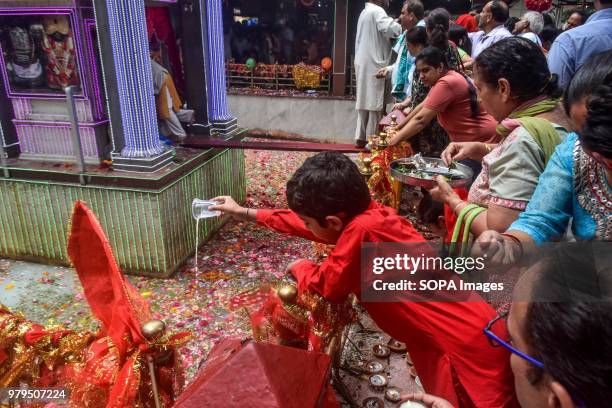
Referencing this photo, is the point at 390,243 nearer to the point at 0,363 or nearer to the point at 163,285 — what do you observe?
the point at 0,363

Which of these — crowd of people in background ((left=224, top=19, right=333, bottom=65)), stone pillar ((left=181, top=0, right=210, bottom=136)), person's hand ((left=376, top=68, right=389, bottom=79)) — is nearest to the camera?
stone pillar ((left=181, top=0, right=210, bottom=136))

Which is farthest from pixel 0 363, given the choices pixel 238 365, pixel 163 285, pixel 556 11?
pixel 556 11

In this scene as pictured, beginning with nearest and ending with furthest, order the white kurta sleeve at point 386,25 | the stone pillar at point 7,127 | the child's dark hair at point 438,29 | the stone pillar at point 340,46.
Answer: the stone pillar at point 7,127 < the child's dark hair at point 438,29 < the white kurta sleeve at point 386,25 < the stone pillar at point 340,46

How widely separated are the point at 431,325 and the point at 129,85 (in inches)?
119

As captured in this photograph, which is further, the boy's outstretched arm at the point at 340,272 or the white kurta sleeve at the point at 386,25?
the white kurta sleeve at the point at 386,25

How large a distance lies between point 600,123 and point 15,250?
4.61 meters

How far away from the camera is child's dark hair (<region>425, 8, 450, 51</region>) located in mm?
4145

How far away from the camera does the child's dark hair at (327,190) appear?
168 cm

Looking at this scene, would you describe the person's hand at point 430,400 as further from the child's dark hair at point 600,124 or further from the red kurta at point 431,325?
the child's dark hair at point 600,124

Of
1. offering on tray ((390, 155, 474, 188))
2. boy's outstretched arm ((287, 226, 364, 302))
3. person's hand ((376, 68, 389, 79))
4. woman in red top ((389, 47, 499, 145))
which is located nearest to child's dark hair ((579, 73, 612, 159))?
boy's outstretched arm ((287, 226, 364, 302))

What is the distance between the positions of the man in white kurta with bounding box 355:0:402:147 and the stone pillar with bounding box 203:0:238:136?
2490 millimetres

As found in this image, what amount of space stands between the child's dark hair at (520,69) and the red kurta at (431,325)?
0.75m

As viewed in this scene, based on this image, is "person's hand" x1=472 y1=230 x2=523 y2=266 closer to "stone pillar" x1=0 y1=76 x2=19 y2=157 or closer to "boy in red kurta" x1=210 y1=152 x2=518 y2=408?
"boy in red kurta" x1=210 y1=152 x2=518 y2=408

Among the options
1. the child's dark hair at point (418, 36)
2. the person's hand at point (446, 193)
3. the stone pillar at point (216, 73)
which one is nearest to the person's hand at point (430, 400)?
the person's hand at point (446, 193)
